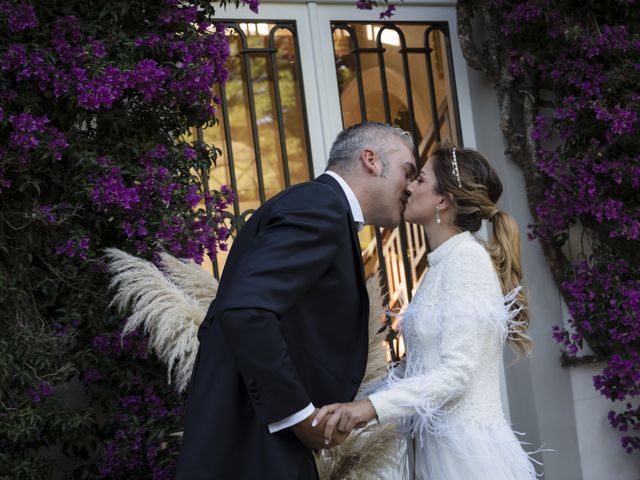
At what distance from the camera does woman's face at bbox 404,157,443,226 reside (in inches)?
111

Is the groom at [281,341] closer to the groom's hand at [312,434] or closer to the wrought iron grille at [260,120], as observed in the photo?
the groom's hand at [312,434]

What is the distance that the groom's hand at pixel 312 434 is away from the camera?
211 cm

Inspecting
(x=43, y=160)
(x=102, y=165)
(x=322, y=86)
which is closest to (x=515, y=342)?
(x=102, y=165)

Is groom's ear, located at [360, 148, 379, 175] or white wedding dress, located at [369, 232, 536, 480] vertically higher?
groom's ear, located at [360, 148, 379, 175]

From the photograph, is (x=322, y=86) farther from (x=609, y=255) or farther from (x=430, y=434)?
(x=430, y=434)

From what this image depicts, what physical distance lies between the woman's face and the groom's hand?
2.92 feet

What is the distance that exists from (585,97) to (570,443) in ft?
6.39

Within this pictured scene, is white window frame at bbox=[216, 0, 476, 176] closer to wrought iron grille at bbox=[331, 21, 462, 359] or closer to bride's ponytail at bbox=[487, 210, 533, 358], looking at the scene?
wrought iron grille at bbox=[331, 21, 462, 359]

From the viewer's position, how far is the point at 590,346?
4773 millimetres

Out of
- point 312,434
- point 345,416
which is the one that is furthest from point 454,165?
point 312,434

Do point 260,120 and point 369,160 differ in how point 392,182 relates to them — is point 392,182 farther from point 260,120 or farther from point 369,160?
point 260,120

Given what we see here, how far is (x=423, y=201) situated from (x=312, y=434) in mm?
988

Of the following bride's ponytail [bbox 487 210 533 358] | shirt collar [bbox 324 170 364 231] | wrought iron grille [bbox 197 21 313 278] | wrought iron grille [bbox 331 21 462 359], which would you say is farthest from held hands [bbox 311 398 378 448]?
wrought iron grille [bbox 331 21 462 359]

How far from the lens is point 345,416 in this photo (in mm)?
2221
